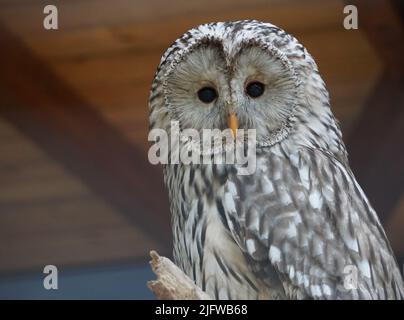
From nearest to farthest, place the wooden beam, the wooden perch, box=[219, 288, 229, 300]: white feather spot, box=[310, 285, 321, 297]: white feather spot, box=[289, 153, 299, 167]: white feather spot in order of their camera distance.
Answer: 1. the wooden perch
2. box=[310, 285, 321, 297]: white feather spot
3. box=[219, 288, 229, 300]: white feather spot
4. box=[289, 153, 299, 167]: white feather spot
5. the wooden beam

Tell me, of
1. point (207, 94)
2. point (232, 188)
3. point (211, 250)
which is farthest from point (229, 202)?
point (207, 94)

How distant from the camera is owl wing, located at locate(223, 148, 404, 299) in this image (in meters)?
3.28

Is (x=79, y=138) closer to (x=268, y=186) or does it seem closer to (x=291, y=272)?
(x=268, y=186)

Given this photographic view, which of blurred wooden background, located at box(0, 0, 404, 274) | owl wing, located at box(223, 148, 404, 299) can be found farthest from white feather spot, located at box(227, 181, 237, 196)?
blurred wooden background, located at box(0, 0, 404, 274)

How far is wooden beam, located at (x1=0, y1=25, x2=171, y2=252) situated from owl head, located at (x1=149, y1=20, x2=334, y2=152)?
1243 millimetres

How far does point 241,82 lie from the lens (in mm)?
3473

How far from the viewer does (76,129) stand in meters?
4.96

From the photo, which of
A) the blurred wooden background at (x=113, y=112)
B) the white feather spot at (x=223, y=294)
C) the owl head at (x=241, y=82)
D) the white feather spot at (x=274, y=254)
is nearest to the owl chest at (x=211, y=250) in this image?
the white feather spot at (x=223, y=294)

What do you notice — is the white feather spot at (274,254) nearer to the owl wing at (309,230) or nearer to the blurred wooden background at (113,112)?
the owl wing at (309,230)

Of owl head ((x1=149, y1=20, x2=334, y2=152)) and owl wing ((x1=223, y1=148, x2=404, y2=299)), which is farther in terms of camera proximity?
owl head ((x1=149, y1=20, x2=334, y2=152))

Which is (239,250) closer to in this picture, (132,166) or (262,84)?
(262,84)

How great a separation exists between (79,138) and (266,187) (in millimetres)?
1722

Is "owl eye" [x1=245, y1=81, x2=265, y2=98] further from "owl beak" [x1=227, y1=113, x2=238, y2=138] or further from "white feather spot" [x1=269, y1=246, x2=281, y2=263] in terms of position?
"white feather spot" [x1=269, y1=246, x2=281, y2=263]

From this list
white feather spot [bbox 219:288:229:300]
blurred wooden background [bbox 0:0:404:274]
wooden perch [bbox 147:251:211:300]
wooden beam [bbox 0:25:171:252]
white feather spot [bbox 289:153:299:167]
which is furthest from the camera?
wooden beam [bbox 0:25:171:252]
